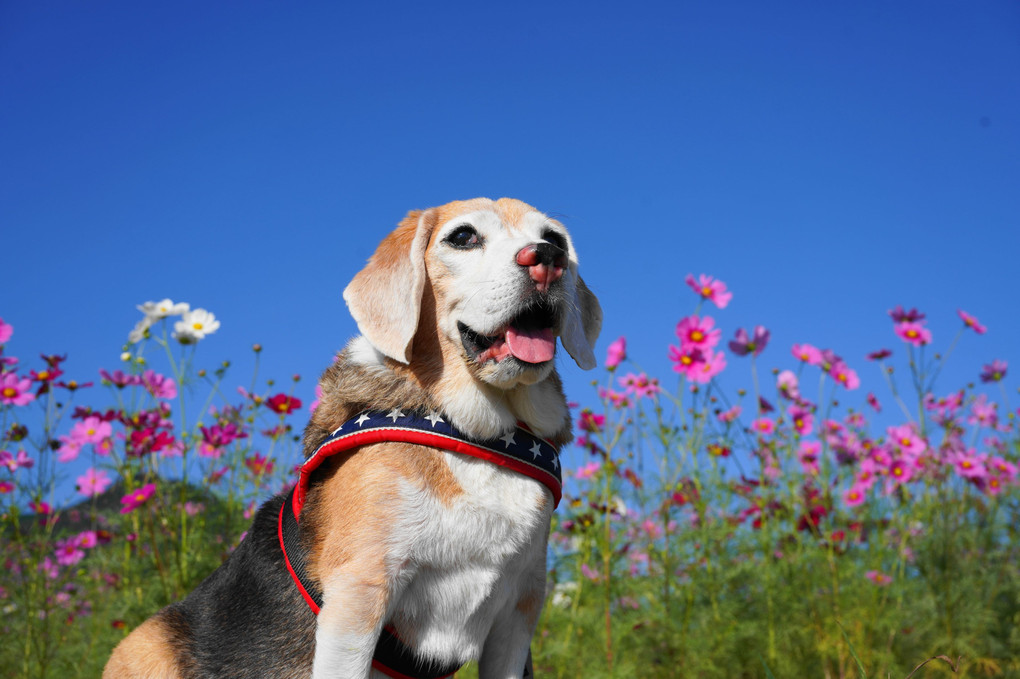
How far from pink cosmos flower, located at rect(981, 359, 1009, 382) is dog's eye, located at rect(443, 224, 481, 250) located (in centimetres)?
625

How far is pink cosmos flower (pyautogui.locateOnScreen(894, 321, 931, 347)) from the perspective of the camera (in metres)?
5.51

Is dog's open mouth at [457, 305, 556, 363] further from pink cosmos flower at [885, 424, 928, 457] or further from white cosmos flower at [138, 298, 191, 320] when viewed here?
pink cosmos flower at [885, 424, 928, 457]

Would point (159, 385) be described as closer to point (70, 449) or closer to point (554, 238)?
point (70, 449)

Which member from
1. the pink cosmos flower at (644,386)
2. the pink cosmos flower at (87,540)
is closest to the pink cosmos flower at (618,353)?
the pink cosmos flower at (644,386)

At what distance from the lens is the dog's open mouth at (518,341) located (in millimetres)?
2592

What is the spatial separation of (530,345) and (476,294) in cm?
26

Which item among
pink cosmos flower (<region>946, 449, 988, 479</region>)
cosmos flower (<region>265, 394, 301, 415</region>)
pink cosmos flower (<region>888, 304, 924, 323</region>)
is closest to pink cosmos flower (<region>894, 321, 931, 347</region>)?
pink cosmos flower (<region>888, 304, 924, 323</region>)

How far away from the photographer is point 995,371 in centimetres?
693

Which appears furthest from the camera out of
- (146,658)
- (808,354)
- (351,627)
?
(808,354)

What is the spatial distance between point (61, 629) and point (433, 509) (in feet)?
16.1

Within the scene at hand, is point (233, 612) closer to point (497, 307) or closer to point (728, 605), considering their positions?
point (497, 307)

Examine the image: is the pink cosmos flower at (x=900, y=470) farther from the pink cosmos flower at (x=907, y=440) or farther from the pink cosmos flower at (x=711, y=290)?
the pink cosmos flower at (x=711, y=290)

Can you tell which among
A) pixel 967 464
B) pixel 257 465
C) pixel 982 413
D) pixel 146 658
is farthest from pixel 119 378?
pixel 982 413

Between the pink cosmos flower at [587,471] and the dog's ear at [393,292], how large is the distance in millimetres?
3117
